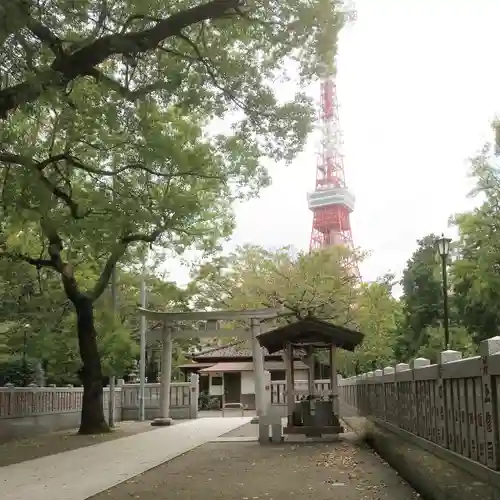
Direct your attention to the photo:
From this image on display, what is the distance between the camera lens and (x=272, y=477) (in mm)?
8141

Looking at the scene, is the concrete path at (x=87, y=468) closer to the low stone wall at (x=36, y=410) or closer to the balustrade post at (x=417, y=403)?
the low stone wall at (x=36, y=410)

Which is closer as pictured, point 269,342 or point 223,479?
point 223,479

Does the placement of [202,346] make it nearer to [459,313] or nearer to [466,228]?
[459,313]

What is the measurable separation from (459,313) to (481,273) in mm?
8367

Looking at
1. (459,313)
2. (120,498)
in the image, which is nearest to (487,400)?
(120,498)

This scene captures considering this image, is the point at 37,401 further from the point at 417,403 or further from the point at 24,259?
the point at 417,403

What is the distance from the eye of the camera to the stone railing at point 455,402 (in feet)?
15.1

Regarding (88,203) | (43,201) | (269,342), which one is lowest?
(269,342)

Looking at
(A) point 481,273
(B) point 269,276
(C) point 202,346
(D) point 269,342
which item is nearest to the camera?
(D) point 269,342

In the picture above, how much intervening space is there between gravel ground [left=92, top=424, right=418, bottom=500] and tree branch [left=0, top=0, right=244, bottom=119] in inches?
168

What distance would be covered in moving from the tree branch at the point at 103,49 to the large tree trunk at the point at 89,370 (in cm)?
992

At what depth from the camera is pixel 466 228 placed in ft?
61.0

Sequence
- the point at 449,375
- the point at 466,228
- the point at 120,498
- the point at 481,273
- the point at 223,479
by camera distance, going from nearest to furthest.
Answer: the point at 449,375, the point at 120,498, the point at 223,479, the point at 481,273, the point at 466,228

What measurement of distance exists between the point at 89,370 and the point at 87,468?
25.1 feet
